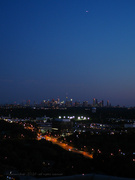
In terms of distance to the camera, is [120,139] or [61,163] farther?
[120,139]

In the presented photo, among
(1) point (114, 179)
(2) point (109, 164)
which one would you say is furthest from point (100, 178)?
(2) point (109, 164)

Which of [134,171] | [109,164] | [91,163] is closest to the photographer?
[134,171]

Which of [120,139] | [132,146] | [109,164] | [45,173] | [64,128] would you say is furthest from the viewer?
[64,128]

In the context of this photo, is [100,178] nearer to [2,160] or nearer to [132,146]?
[2,160]

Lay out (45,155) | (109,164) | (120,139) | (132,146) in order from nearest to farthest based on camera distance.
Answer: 1. (109,164)
2. (45,155)
3. (132,146)
4. (120,139)

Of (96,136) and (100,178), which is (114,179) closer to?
(100,178)

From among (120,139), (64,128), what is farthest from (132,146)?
(64,128)

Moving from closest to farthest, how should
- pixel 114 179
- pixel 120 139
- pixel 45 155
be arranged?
pixel 114 179 < pixel 45 155 < pixel 120 139

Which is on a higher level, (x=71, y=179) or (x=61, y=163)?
(x=71, y=179)

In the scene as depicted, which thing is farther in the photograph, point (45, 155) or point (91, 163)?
point (45, 155)

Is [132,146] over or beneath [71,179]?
beneath
